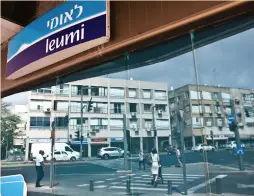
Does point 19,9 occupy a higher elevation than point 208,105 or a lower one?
higher

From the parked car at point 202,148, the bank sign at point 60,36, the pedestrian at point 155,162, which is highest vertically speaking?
the bank sign at point 60,36

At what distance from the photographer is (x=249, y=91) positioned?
42.5 inches

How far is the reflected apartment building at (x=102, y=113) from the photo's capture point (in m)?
1.24

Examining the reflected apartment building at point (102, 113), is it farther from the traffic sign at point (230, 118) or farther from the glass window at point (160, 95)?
the traffic sign at point (230, 118)

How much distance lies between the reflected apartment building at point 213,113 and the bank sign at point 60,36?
628 millimetres

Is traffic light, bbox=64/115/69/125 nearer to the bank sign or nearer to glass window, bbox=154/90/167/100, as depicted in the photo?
the bank sign

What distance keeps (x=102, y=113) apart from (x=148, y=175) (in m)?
0.48

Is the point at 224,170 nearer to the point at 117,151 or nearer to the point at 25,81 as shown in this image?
the point at 117,151

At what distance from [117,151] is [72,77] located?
73 cm

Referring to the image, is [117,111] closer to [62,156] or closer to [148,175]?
[148,175]

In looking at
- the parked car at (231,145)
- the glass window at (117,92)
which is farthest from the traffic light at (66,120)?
the parked car at (231,145)

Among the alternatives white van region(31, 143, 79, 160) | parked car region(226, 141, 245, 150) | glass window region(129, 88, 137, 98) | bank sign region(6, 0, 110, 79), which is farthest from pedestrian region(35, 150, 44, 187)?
parked car region(226, 141, 245, 150)

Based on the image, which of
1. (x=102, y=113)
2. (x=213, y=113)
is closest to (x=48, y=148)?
(x=102, y=113)

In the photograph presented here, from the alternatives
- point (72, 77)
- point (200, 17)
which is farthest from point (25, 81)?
point (200, 17)
